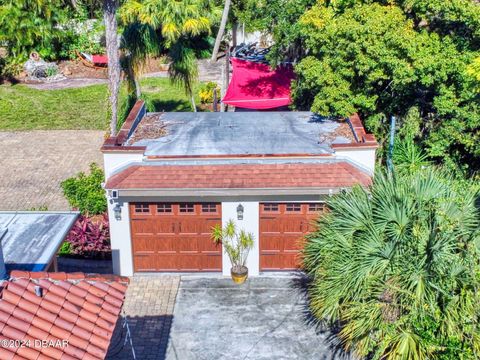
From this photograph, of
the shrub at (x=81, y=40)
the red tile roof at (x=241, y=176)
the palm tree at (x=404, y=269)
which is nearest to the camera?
the palm tree at (x=404, y=269)

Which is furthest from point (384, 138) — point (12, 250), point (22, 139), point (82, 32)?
point (82, 32)

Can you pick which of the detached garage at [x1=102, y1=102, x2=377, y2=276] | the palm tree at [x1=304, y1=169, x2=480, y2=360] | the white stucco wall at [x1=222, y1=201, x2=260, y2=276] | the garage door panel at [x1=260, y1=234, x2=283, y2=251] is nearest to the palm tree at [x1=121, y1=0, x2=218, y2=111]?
the detached garage at [x1=102, y1=102, x2=377, y2=276]

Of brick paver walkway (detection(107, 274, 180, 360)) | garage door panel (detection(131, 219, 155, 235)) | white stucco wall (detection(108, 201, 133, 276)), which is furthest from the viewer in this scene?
garage door panel (detection(131, 219, 155, 235))

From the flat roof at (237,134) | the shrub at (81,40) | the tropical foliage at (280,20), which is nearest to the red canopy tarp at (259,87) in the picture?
the tropical foliage at (280,20)

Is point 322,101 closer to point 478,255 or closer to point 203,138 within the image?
point 203,138

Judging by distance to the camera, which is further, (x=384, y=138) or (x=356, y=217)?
(x=384, y=138)

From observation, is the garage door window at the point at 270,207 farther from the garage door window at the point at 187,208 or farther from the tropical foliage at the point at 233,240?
the garage door window at the point at 187,208

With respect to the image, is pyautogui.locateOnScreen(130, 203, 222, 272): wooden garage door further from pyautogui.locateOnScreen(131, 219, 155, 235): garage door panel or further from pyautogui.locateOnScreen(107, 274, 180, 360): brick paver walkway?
pyautogui.locateOnScreen(107, 274, 180, 360): brick paver walkway
